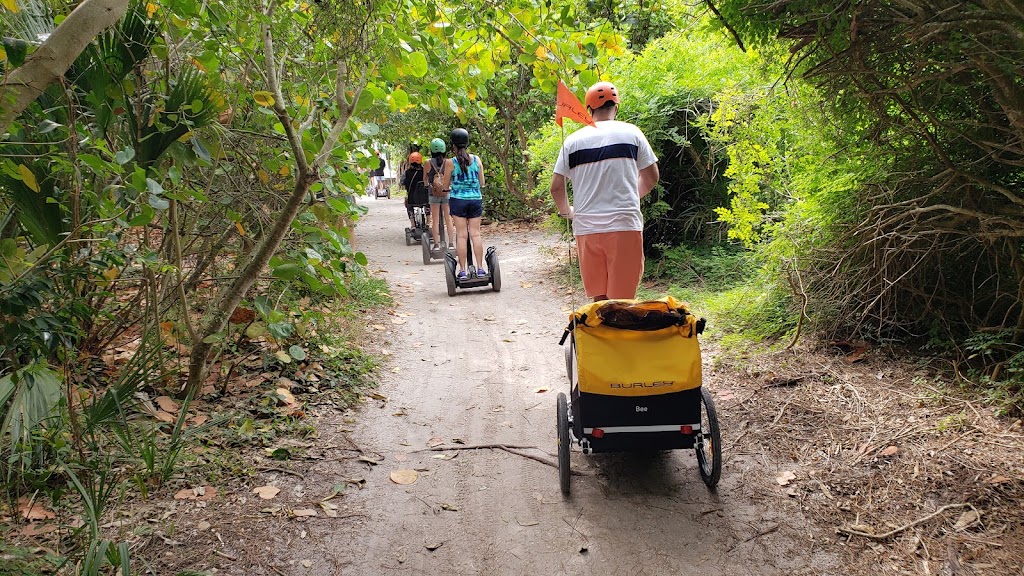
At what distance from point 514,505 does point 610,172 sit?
2.20 meters

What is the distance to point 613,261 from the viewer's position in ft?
14.6

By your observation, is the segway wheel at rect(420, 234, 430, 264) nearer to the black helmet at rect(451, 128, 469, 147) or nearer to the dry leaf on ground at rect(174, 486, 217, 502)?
the black helmet at rect(451, 128, 469, 147)

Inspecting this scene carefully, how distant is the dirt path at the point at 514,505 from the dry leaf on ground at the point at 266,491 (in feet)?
1.30

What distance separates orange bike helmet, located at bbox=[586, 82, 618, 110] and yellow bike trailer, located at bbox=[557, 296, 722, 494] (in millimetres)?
1572

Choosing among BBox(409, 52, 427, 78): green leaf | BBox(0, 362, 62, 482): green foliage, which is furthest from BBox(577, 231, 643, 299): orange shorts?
BBox(0, 362, 62, 482): green foliage

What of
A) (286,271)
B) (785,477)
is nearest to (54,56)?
(286,271)

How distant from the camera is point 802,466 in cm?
383

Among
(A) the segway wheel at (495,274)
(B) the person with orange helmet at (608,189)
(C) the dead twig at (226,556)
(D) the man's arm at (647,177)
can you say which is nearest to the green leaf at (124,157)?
(C) the dead twig at (226,556)

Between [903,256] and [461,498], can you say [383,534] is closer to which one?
[461,498]

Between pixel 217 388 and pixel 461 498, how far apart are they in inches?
88.9

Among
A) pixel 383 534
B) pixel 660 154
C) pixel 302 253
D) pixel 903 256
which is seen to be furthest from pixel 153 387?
pixel 660 154

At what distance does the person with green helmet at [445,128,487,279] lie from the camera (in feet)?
30.2

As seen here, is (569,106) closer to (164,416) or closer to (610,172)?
(610,172)

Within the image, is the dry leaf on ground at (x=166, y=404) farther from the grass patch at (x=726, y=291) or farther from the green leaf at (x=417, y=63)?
the grass patch at (x=726, y=291)
